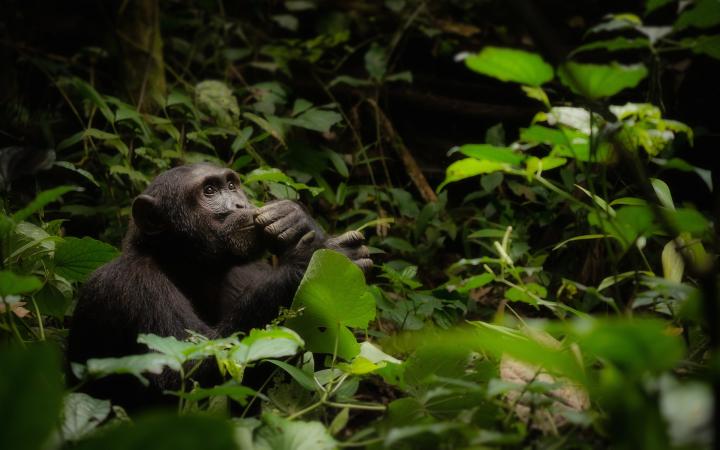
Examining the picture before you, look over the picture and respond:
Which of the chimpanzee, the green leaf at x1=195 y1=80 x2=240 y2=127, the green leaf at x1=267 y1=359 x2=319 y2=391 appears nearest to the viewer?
the green leaf at x1=267 y1=359 x2=319 y2=391

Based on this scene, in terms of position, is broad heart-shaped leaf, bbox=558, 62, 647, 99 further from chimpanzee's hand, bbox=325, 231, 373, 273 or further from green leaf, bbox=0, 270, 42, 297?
chimpanzee's hand, bbox=325, 231, 373, 273

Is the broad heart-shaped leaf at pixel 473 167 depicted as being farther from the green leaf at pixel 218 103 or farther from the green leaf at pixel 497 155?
the green leaf at pixel 218 103

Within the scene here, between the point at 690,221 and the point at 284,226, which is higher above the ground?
the point at 690,221

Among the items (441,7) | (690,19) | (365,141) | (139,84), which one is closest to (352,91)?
(365,141)

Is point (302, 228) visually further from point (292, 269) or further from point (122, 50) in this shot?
point (122, 50)

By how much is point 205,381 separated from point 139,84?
13.7ft

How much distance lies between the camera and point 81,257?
3564mm

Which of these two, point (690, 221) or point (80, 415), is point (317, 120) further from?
point (690, 221)

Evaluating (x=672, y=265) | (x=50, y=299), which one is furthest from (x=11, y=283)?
(x=672, y=265)

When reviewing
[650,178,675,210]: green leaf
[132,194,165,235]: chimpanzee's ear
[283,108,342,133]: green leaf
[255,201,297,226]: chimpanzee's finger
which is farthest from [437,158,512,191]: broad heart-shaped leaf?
[283,108,342,133]: green leaf

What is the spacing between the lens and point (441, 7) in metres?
8.03

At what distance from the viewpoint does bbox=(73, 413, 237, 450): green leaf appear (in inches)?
60.3

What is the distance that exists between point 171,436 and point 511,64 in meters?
1.45

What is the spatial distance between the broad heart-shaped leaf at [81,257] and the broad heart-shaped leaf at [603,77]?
8.51ft
